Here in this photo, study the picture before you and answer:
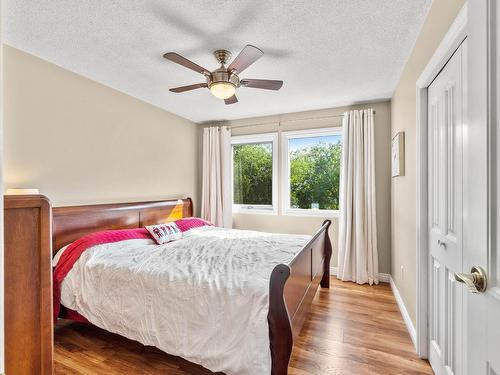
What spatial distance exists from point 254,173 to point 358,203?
1763 millimetres

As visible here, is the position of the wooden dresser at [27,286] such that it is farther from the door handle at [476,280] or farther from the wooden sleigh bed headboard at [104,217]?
the wooden sleigh bed headboard at [104,217]

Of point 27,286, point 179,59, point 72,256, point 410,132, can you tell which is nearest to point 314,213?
point 410,132

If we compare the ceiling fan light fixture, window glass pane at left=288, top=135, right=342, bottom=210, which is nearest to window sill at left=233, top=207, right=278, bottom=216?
window glass pane at left=288, top=135, right=342, bottom=210

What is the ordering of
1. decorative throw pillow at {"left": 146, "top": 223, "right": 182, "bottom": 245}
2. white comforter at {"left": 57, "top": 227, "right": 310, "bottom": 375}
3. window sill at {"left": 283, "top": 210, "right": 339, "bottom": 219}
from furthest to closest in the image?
window sill at {"left": 283, "top": 210, "right": 339, "bottom": 219}, decorative throw pillow at {"left": 146, "top": 223, "right": 182, "bottom": 245}, white comforter at {"left": 57, "top": 227, "right": 310, "bottom": 375}

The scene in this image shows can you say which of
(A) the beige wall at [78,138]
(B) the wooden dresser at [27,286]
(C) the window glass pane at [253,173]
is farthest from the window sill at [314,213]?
(B) the wooden dresser at [27,286]

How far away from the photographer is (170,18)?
1896 millimetres

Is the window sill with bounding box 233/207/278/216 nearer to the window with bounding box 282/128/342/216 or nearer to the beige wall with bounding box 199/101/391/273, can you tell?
the beige wall with bounding box 199/101/391/273

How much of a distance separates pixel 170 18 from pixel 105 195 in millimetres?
2054

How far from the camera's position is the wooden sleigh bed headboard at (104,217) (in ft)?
8.21

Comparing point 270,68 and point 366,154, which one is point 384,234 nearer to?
point 366,154

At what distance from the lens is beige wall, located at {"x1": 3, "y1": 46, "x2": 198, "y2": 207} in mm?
2287

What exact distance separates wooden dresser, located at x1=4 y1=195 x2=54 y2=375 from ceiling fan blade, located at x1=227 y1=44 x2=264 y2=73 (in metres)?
1.52

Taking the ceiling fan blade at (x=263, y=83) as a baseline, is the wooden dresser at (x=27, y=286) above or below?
below

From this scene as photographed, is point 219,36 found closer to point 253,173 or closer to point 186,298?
point 186,298
